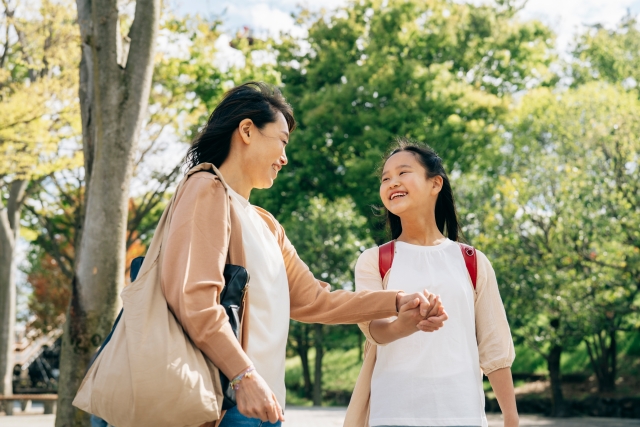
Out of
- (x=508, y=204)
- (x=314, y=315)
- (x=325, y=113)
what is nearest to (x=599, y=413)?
(x=508, y=204)

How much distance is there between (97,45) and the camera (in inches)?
253

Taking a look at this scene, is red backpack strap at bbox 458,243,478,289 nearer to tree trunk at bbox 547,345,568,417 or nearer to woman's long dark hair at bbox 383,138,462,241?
woman's long dark hair at bbox 383,138,462,241

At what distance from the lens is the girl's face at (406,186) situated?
3.52m

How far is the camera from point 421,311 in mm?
2715

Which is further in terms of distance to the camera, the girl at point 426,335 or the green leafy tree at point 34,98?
the green leafy tree at point 34,98

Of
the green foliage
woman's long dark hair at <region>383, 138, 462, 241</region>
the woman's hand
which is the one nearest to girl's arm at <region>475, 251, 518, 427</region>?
woman's long dark hair at <region>383, 138, 462, 241</region>

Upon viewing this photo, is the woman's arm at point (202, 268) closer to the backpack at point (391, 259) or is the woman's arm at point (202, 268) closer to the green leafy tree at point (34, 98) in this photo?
the backpack at point (391, 259)

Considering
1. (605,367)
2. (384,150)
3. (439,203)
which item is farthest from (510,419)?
(605,367)

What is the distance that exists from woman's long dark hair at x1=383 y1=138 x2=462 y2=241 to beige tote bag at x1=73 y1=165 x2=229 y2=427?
5.60 feet

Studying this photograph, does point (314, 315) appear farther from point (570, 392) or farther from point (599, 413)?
point (570, 392)

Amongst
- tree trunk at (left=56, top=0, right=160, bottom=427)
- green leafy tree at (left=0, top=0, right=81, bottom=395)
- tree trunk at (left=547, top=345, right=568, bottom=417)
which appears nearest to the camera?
tree trunk at (left=56, top=0, right=160, bottom=427)

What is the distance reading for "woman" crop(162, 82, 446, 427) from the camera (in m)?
2.15

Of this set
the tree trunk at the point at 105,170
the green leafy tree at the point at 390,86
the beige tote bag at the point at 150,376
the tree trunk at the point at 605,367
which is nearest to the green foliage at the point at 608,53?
the green leafy tree at the point at 390,86

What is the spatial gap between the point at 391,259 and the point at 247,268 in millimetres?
1125
